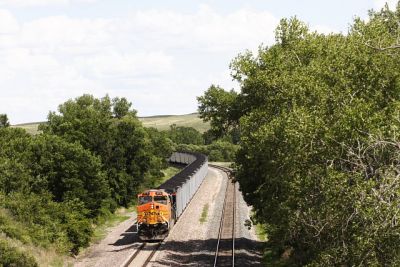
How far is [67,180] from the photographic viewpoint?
146 ft

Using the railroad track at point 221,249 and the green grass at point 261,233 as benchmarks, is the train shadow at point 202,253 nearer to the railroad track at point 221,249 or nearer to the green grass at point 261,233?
the railroad track at point 221,249

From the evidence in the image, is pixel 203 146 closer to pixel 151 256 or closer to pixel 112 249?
pixel 112 249

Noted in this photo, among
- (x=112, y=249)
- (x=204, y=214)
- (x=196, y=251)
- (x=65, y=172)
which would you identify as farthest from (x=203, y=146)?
(x=196, y=251)

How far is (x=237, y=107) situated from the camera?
37.3 meters

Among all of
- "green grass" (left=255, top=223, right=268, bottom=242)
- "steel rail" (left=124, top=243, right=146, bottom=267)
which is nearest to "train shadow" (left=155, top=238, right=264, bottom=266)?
"steel rail" (left=124, top=243, right=146, bottom=267)

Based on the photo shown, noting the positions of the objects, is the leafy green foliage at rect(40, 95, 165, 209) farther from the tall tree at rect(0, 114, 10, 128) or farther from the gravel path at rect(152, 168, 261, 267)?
the tall tree at rect(0, 114, 10, 128)

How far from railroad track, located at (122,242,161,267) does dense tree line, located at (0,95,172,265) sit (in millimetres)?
4410

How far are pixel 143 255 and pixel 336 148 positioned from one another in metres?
21.6

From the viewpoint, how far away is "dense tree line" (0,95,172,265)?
36.8m

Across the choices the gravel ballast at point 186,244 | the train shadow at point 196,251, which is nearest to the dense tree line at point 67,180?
the gravel ballast at point 186,244

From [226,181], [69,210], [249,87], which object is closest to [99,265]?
[69,210]

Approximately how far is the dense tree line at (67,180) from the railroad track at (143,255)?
4410mm

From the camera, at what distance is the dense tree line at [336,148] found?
15.8m

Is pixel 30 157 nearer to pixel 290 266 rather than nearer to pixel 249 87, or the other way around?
pixel 249 87
